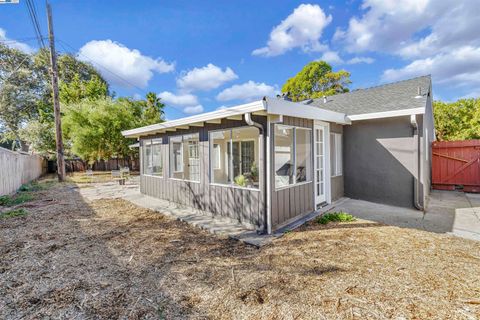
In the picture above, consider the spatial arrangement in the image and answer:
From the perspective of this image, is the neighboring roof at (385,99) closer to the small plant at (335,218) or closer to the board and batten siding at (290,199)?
the board and batten siding at (290,199)

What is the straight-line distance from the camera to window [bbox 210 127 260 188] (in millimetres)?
4977

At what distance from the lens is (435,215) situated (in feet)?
17.8

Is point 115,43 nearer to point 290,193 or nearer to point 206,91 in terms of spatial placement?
point 206,91

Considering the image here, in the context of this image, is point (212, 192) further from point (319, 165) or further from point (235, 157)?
point (319, 165)

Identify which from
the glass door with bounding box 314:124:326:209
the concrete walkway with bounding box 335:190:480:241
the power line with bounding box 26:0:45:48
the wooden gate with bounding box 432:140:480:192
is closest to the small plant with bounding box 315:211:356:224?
the concrete walkway with bounding box 335:190:480:241

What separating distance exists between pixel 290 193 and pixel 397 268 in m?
2.26

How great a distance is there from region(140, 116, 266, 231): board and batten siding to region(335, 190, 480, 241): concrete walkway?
2.63 metres

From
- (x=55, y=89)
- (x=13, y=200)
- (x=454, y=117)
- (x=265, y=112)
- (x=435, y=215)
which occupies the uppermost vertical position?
(x=55, y=89)

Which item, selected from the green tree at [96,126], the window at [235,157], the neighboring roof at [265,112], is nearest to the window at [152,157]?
the neighboring roof at [265,112]

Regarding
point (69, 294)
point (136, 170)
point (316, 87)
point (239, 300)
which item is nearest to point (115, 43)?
point (136, 170)

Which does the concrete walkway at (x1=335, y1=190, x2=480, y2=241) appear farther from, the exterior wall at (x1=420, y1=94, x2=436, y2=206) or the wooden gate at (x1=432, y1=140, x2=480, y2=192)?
the wooden gate at (x1=432, y1=140, x2=480, y2=192)

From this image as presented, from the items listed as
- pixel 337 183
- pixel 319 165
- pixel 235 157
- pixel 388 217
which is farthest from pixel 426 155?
pixel 235 157

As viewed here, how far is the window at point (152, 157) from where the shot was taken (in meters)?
7.73

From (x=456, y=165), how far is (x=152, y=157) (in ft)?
36.8
